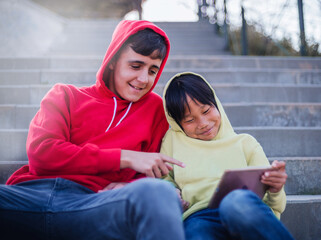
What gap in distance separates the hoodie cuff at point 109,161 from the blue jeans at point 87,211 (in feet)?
0.42

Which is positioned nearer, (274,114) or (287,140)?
(287,140)

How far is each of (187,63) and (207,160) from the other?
2230 millimetres

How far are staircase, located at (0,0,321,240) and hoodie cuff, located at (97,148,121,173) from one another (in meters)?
0.89

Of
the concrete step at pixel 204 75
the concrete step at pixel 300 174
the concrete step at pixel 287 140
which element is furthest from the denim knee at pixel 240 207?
the concrete step at pixel 204 75

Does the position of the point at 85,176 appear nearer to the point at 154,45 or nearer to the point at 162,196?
the point at 162,196

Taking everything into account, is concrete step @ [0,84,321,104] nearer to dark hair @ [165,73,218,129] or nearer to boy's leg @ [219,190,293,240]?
dark hair @ [165,73,218,129]

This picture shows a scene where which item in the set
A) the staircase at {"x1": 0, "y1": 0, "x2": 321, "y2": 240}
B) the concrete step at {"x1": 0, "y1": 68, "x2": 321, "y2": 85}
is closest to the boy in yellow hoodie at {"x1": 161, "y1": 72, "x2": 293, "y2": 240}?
the staircase at {"x1": 0, "y1": 0, "x2": 321, "y2": 240}

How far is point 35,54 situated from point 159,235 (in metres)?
4.41

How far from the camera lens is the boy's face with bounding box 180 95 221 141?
1526 mm

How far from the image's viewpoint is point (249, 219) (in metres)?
1.02

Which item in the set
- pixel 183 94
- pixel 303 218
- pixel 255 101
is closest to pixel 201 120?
pixel 183 94

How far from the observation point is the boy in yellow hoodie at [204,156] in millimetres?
1180

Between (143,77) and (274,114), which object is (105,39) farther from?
(143,77)

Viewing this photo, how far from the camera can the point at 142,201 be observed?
937mm
